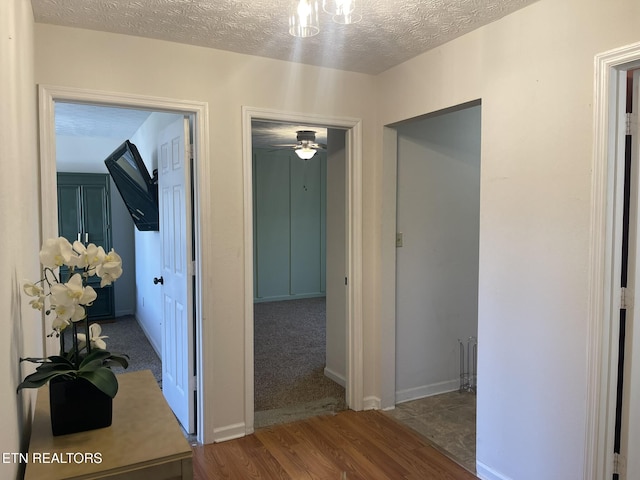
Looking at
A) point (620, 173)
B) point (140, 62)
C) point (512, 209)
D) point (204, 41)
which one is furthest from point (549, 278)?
point (140, 62)

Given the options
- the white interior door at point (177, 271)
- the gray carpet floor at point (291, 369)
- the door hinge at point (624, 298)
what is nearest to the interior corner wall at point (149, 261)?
the white interior door at point (177, 271)

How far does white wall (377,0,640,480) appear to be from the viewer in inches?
81.4

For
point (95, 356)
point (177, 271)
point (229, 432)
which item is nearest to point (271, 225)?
point (177, 271)

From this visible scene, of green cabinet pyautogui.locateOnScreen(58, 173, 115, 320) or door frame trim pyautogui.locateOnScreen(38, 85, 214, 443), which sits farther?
green cabinet pyautogui.locateOnScreen(58, 173, 115, 320)

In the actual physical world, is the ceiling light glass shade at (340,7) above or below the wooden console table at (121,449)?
above

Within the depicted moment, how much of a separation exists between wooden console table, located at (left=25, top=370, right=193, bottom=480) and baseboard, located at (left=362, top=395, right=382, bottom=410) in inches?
87.2

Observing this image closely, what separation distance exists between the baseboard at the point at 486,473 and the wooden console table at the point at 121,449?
1.87m

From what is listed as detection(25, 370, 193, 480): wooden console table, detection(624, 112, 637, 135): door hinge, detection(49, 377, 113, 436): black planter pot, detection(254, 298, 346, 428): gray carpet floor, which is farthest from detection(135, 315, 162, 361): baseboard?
detection(624, 112, 637, 135): door hinge

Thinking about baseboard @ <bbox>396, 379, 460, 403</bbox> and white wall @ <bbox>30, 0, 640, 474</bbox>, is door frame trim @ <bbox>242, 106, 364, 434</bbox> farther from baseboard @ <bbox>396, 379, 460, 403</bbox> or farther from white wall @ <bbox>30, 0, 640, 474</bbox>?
baseboard @ <bbox>396, 379, 460, 403</bbox>

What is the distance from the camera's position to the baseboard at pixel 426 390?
11.8 feet

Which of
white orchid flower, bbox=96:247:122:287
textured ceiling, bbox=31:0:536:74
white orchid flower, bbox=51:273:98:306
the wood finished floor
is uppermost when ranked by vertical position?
textured ceiling, bbox=31:0:536:74

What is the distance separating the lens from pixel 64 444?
1.29 m

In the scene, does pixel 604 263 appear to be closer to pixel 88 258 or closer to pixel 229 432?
pixel 88 258

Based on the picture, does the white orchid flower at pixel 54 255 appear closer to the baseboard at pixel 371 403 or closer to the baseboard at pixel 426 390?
the baseboard at pixel 371 403
